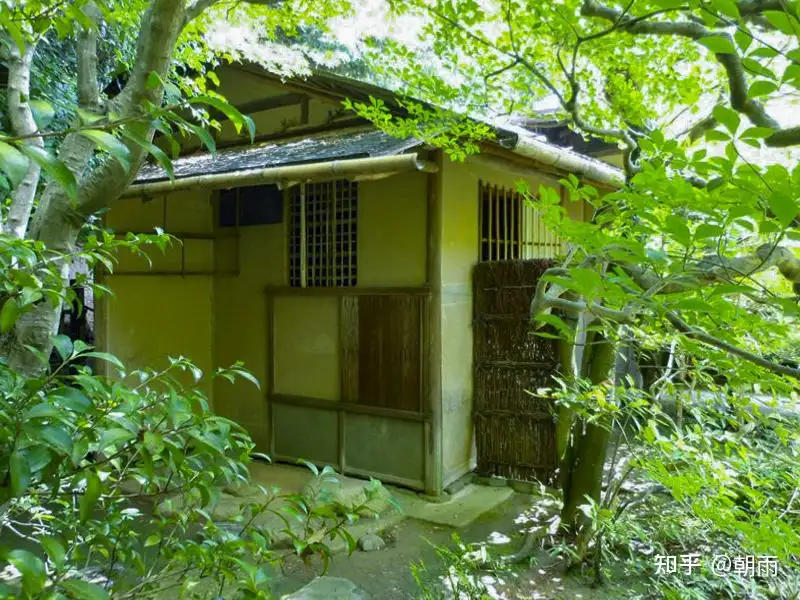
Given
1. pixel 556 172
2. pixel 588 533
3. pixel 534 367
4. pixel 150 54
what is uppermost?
pixel 556 172

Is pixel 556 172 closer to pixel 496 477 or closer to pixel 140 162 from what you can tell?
pixel 496 477

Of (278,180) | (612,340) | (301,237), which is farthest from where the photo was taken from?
(301,237)

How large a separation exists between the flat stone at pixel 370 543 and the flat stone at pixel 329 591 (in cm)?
94

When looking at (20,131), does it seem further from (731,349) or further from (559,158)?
(559,158)

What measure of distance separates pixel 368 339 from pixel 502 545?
262 centimetres

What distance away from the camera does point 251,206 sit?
24.0 ft

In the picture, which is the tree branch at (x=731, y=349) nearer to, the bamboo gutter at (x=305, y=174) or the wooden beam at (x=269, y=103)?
the bamboo gutter at (x=305, y=174)

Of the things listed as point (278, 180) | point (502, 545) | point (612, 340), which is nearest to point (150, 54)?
point (612, 340)

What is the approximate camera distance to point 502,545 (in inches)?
188

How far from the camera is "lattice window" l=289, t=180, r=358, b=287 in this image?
6.53 meters

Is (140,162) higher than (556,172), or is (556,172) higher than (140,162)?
(556,172)

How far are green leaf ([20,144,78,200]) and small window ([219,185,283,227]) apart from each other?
620 cm

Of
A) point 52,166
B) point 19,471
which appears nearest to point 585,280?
point 52,166

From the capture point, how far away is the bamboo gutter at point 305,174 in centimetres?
457
